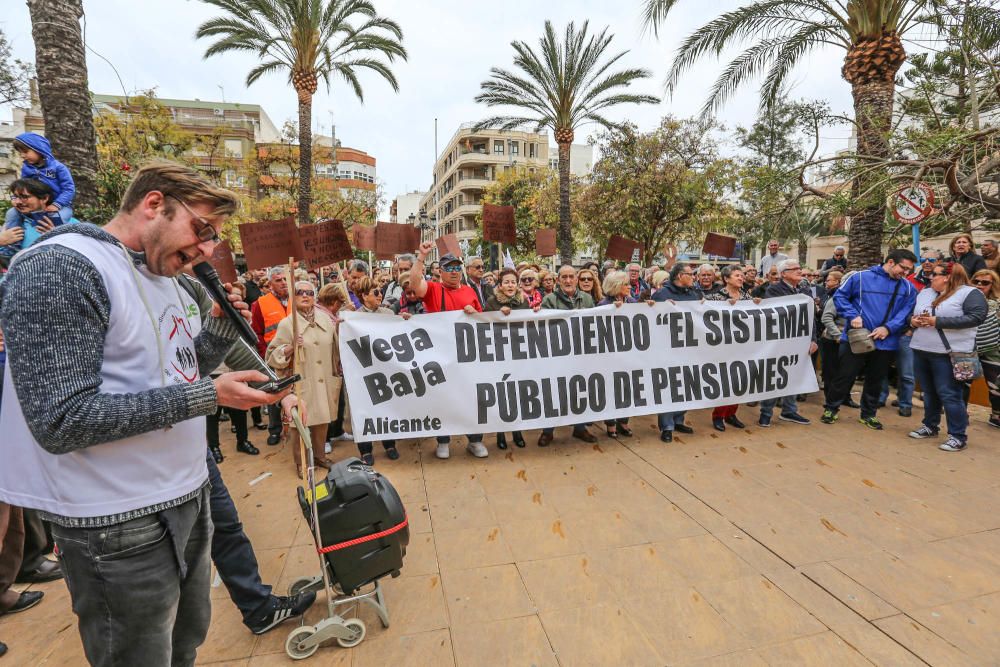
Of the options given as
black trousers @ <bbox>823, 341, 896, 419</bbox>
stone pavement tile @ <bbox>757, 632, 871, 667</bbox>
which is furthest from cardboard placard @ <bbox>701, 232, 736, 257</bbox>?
stone pavement tile @ <bbox>757, 632, 871, 667</bbox>

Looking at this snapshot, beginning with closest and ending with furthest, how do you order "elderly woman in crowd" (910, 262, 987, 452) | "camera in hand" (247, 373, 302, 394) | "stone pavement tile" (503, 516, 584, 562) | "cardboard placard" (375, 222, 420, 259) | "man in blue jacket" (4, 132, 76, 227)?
"camera in hand" (247, 373, 302, 394) → "stone pavement tile" (503, 516, 584, 562) → "man in blue jacket" (4, 132, 76, 227) → "elderly woman in crowd" (910, 262, 987, 452) → "cardboard placard" (375, 222, 420, 259)

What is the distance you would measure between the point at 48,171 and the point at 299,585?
3914 millimetres

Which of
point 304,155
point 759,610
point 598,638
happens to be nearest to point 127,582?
point 598,638

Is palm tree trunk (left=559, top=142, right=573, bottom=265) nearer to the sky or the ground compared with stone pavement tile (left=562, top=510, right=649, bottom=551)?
nearer to the sky

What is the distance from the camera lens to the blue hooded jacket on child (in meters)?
4.04

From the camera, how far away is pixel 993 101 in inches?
213

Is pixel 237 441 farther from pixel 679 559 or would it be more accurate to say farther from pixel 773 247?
pixel 773 247

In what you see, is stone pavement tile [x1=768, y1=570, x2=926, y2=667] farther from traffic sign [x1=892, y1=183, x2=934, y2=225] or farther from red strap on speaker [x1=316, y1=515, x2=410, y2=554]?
traffic sign [x1=892, y1=183, x2=934, y2=225]

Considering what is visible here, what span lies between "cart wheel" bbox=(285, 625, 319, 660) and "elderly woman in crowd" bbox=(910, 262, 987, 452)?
598cm

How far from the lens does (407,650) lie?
247cm

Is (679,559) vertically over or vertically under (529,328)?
under

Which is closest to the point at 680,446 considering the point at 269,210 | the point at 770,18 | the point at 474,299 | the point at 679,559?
the point at 679,559

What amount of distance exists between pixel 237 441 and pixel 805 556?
5428 millimetres

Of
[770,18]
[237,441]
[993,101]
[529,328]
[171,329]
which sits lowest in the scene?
[237,441]
